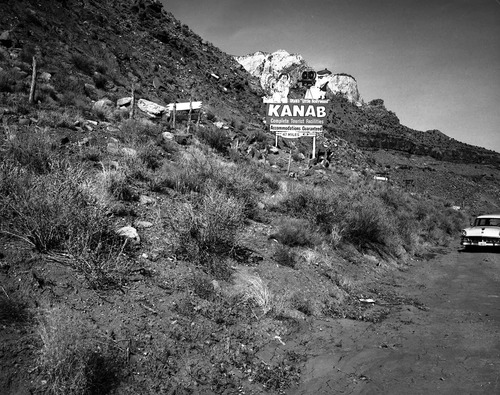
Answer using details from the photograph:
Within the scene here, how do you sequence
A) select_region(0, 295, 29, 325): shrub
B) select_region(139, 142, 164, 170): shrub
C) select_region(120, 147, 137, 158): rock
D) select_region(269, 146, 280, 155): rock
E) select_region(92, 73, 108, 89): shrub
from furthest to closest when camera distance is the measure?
select_region(269, 146, 280, 155): rock < select_region(92, 73, 108, 89): shrub < select_region(139, 142, 164, 170): shrub < select_region(120, 147, 137, 158): rock < select_region(0, 295, 29, 325): shrub

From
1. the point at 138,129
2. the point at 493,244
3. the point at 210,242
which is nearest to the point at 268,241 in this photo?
the point at 210,242

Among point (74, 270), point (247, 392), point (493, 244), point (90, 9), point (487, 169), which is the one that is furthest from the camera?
point (487, 169)

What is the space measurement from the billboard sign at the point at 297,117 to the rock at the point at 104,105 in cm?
1083

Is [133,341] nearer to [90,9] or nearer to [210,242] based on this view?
[210,242]

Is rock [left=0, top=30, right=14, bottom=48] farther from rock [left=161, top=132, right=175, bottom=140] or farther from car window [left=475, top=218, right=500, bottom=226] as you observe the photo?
car window [left=475, top=218, right=500, bottom=226]

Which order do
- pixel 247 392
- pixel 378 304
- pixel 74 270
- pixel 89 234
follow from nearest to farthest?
pixel 247 392
pixel 74 270
pixel 89 234
pixel 378 304

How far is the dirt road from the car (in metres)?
8.25

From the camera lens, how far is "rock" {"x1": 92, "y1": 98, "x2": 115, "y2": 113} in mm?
15130

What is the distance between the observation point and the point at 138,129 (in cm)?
1355

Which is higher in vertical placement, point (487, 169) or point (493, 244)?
point (487, 169)

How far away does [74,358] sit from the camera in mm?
3469

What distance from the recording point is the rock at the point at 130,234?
6.32 m

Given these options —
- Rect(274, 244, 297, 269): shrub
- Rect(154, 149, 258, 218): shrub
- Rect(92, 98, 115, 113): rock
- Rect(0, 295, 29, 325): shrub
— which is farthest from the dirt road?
Rect(92, 98, 115, 113): rock

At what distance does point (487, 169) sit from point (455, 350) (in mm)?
86788
